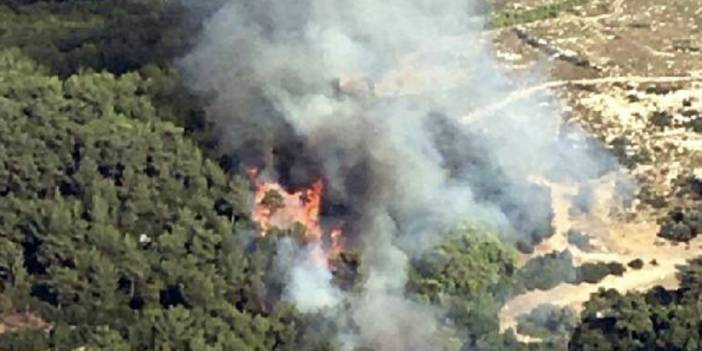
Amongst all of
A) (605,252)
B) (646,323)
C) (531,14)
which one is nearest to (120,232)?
(605,252)

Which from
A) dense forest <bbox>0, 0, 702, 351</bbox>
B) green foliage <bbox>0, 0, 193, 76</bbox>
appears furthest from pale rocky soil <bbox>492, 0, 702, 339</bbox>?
green foliage <bbox>0, 0, 193, 76</bbox>

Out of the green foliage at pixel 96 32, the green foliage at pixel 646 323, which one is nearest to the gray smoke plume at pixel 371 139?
the green foliage at pixel 96 32

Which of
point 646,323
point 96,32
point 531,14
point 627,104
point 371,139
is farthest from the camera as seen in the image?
point 531,14

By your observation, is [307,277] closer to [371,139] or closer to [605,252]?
[371,139]

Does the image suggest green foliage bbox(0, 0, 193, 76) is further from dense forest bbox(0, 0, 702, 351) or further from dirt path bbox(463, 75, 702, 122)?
dirt path bbox(463, 75, 702, 122)

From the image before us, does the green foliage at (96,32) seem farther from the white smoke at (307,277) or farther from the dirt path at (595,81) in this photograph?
the white smoke at (307,277)
